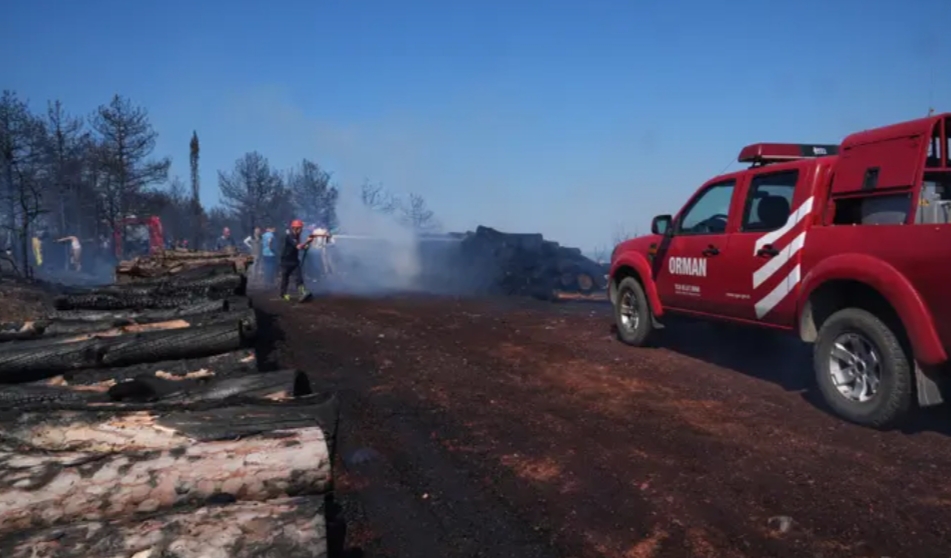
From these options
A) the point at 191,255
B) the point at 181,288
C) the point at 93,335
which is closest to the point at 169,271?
the point at 191,255

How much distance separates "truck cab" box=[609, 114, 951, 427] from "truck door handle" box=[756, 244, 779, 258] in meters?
0.01

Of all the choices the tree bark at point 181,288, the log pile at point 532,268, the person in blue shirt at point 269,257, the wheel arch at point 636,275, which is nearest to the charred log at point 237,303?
the tree bark at point 181,288

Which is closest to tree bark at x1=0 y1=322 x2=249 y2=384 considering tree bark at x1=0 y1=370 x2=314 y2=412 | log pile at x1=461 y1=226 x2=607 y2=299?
tree bark at x1=0 y1=370 x2=314 y2=412

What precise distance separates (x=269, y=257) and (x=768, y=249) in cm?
1734

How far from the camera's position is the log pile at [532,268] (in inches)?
687

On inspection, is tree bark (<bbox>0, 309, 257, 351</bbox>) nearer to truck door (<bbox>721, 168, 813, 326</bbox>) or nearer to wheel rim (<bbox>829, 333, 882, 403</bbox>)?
truck door (<bbox>721, 168, 813, 326</bbox>)

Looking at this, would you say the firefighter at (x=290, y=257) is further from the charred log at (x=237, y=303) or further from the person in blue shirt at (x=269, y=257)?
the person in blue shirt at (x=269, y=257)

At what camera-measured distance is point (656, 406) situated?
A: 6.04 m

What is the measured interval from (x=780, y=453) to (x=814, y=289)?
1.72m

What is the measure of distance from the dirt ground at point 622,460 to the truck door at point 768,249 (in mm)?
777

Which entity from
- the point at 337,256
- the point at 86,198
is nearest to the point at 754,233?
the point at 337,256

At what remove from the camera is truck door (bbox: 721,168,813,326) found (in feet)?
20.4

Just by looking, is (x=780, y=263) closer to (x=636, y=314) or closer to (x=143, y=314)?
(x=636, y=314)

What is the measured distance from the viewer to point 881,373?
514cm
